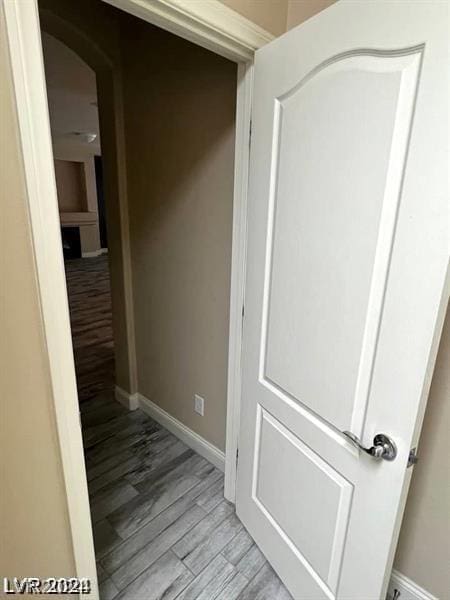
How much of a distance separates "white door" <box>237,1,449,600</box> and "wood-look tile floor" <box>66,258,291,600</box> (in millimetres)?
249

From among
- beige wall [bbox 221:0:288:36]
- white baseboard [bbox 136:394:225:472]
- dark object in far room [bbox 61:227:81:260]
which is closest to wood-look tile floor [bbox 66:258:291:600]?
white baseboard [bbox 136:394:225:472]

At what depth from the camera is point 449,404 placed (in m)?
1.11

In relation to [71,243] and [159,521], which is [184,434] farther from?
[71,243]

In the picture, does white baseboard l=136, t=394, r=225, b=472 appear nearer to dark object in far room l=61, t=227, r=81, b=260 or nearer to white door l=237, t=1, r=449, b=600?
white door l=237, t=1, r=449, b=600

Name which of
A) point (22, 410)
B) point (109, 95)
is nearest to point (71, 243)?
point (109, 95)

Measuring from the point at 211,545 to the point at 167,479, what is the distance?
47 centimetres

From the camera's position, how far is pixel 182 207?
1.88 metres

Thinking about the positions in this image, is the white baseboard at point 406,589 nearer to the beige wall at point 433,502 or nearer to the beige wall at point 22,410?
the beige wall at point 433,502

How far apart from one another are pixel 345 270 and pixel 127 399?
209cm

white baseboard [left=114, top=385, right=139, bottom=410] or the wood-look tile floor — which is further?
white baseboard [left=114, top=385, right=139, bottom=410]

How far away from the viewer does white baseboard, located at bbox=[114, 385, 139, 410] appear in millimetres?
2576

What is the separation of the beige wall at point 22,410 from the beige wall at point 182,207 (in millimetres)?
993

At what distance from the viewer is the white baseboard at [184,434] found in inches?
81.4

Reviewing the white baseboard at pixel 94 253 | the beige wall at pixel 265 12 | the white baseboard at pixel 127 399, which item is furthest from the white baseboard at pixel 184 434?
the white baseboard at pixel 94 253
